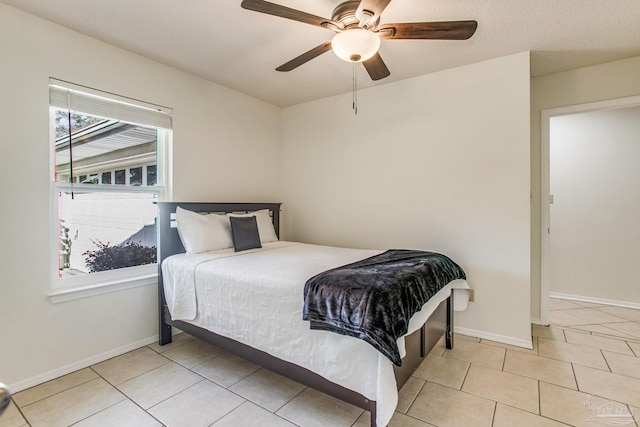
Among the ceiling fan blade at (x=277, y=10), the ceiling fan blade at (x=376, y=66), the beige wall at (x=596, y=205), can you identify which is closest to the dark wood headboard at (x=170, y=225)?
the ceiling fan blade at (x=277, y=10)

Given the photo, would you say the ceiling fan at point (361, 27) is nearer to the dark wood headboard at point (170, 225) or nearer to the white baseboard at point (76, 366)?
the dark wood headboard at point (170, 225)

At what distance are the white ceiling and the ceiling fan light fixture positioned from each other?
1.45 ft

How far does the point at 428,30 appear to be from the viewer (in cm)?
182

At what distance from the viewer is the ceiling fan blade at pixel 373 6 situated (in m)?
1.55

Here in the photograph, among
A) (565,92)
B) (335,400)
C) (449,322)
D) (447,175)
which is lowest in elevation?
(335,400)

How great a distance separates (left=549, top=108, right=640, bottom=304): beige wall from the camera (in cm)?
374

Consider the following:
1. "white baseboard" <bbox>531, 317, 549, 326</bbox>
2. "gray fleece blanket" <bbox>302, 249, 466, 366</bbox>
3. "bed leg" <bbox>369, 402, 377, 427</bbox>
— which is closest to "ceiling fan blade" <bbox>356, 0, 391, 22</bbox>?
"gray fleece blanket" <bbox>302, 249, 466, 366</bbox>

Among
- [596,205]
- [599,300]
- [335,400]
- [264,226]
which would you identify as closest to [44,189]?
[264,226]

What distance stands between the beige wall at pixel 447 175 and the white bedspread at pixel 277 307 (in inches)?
18.7

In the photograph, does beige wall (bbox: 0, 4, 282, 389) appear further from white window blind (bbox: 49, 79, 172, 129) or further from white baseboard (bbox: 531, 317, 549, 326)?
white baseboard (bbox: 531, 317, 549, 326)

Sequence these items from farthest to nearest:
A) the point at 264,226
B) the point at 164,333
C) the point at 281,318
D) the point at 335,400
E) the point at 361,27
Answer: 1. the point at 264,226
2. the point at 164,333
3. the point at 335,400
4. the point at 281,318
5. the point at 361,27

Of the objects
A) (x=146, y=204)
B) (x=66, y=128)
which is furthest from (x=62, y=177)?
(x=146, y=204)

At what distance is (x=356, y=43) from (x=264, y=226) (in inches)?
88.4

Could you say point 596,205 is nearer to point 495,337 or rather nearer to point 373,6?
point 495,337
